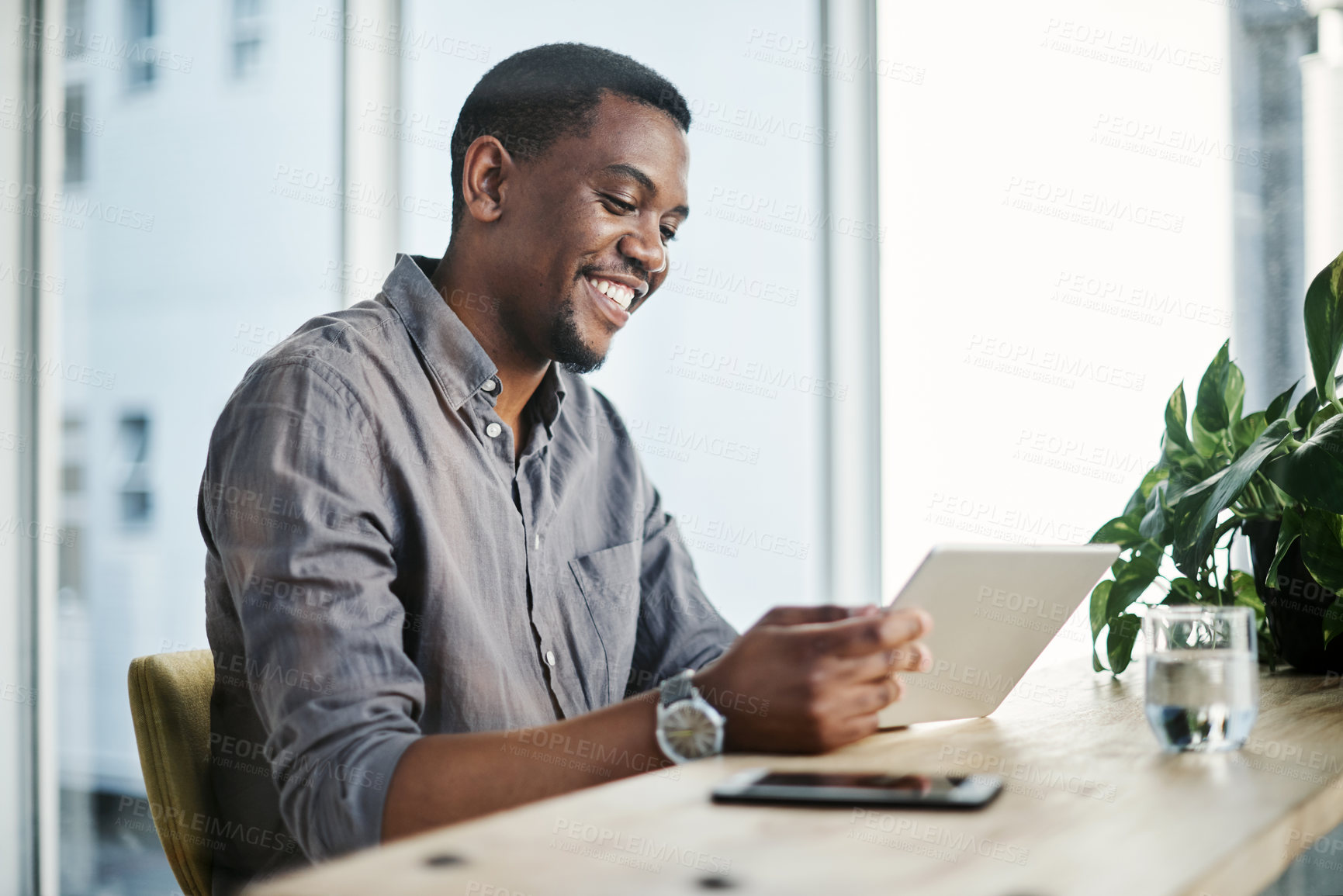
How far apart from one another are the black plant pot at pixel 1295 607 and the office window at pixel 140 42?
2.73 meters

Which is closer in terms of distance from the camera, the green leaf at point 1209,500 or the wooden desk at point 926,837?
the wooden desk at point 926,837

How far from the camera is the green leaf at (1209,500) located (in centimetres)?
119

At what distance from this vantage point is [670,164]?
1.52m

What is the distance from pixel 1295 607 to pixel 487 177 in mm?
1176

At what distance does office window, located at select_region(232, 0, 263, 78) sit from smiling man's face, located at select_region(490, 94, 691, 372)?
169 centimetres

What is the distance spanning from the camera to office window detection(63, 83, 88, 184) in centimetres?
286

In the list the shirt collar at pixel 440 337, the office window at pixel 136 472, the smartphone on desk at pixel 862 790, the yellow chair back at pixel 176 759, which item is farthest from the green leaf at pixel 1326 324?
the office window at pixel 136 472

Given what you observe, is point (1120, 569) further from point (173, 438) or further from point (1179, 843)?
point (173, 438)

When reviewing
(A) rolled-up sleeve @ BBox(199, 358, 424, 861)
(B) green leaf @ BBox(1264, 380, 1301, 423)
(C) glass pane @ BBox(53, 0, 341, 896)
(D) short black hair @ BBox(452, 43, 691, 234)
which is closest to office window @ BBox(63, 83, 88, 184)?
(C) glass pane @ BBox(53, 0, 341, 896)

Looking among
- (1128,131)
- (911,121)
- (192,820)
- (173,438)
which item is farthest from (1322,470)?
(173,438)

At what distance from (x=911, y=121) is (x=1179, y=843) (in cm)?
213

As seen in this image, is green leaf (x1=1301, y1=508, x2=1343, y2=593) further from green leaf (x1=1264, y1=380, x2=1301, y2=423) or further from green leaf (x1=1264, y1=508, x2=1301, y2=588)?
green leaf (x1=1264, y1=380, x2=1301, y2=423)

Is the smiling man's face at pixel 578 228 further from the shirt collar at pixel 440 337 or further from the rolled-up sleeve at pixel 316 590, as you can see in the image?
the rolled-up sleeve at pixel 316 590

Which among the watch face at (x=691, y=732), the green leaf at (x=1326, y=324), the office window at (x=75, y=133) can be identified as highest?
the office window at (x=75, y=133)
